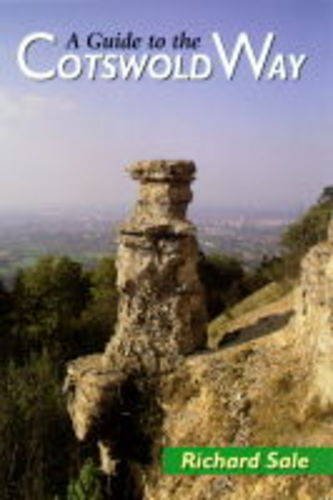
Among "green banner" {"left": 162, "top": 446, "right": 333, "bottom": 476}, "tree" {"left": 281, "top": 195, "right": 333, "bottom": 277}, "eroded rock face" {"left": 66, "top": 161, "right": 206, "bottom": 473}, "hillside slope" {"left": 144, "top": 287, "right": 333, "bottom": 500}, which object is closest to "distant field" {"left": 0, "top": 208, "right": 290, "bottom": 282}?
"tree" {"left": 281, "top": 195, "right": 333, "bottom": 277}

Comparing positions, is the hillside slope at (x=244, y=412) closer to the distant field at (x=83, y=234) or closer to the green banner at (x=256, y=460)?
the green banner at (x=256, y=460)

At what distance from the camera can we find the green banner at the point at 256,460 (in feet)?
43.6

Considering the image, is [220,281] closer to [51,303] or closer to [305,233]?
[305,233]

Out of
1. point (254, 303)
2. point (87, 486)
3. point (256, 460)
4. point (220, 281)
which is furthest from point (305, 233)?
point (256, 460)

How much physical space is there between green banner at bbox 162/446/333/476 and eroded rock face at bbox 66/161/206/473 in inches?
127

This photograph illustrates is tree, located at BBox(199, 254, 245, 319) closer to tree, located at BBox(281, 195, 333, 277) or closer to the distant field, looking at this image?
tree, located at BBox(281, 195, 333, 277)

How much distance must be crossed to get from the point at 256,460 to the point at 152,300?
4.88 m

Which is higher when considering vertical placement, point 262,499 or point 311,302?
point 311,302

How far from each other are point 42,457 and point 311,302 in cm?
830

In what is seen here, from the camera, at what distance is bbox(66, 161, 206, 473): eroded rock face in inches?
671

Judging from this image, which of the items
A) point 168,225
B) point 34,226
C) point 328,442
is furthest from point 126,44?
point 34,226

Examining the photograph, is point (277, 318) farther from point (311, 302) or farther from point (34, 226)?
point (34, 226)

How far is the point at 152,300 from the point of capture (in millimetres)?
17547

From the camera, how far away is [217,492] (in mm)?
14273
